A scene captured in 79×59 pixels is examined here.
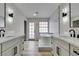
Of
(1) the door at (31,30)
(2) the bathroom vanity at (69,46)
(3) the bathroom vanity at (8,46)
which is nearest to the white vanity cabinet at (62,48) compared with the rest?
(2) the bathroom vanity at (69,46)

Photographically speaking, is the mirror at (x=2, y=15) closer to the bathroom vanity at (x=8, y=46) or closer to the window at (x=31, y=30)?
the bathroom vanity at (x=8, y=46)

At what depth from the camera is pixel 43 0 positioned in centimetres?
281

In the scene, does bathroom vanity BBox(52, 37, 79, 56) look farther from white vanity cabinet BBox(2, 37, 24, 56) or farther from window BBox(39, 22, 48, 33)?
window BBox(39, 22, 48, 33)

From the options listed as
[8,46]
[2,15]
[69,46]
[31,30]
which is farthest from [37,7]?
[31,30]

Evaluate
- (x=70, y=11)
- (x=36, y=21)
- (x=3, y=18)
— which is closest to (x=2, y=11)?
(x=3, y=18)

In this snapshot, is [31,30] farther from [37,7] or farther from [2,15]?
[2,15]

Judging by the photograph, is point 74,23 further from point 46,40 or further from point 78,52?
point 46,40

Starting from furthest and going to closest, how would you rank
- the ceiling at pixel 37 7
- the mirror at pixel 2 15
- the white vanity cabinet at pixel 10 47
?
the ceiling at pixel 37 7 < the mirror at pixel 2 15 < the white vanity cabinet at pixel 10 47

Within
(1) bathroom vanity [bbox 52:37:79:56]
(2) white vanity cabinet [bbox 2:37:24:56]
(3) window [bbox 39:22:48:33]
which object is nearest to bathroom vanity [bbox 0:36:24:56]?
(2) white vanity cabinet [bbox 2:37:24:56]

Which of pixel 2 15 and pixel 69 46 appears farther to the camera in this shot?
pixel 2 15

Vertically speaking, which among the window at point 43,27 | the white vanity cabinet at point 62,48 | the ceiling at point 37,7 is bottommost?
the white vanity cabinet at point 62,48

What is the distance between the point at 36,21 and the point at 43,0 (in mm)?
8741

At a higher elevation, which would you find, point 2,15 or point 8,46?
point 2,15

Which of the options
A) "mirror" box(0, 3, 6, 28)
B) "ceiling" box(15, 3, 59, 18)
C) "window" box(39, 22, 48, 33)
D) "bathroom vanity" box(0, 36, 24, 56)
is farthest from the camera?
"window" box(39, 22, 48, 33)
